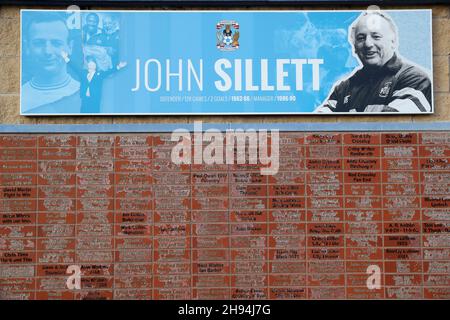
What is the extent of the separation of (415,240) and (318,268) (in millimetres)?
1317

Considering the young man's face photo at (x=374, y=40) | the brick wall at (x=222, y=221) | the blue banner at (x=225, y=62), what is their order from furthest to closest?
the young man's face photo at (x=374, y=40) < the blue banner at (x=225, y=62) < the brick wall at (x=222, y=221)

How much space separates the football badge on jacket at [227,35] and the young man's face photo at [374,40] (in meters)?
1.62

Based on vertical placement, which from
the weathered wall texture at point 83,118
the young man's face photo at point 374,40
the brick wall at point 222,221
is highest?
the young man's face photo at point 374,40

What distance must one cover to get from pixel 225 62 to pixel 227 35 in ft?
1.20

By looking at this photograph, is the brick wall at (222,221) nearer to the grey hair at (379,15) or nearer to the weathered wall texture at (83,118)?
the weathered wall texture at (83,118)

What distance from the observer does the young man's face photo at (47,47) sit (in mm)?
7895

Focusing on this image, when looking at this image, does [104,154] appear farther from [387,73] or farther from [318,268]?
[387,73]

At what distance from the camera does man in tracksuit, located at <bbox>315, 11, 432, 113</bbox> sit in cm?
791

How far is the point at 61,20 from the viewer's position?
314 inches

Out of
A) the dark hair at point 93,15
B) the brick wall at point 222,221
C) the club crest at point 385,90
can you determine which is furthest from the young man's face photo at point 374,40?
the dark hair at point 93,15

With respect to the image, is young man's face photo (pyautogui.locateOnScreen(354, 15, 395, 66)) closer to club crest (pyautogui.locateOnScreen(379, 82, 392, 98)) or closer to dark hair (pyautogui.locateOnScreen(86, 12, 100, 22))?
club crest (pyautogui.locateOnScreen(379, 82, 392, 98))

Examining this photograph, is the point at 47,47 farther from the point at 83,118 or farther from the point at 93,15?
the point at 83,118

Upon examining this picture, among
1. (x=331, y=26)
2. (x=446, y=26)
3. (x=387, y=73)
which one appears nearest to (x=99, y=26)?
(x=331, y=26)

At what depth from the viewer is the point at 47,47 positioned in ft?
26.0
